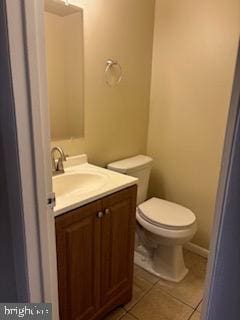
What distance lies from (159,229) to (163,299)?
0.47 meters

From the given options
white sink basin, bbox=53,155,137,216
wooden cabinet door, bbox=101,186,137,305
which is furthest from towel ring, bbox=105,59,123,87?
wooden cabinet door, bbox=101,186,137,305

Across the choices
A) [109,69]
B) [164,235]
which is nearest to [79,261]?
[164,235]

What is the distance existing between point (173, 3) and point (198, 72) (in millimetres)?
577

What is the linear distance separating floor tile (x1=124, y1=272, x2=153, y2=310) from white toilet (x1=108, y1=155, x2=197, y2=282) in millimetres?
116

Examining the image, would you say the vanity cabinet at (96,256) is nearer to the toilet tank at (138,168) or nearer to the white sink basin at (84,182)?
the white sink basin at (84,182)

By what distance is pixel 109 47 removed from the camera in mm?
1749

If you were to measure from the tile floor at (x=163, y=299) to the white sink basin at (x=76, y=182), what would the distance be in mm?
817

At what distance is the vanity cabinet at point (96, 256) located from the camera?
1.17m

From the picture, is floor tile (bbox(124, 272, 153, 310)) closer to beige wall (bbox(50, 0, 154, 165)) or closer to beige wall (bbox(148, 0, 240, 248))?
beige wall (bbox(148, 0, 240, 248))

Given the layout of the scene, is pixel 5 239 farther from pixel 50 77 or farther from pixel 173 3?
pixel 173 3

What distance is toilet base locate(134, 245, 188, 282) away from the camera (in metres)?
1.89

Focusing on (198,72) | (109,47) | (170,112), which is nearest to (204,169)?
(170,112)

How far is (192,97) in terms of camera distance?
6.56 feet

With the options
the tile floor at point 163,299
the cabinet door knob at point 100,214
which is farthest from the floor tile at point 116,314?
the cabinet door knob at point 100,214
